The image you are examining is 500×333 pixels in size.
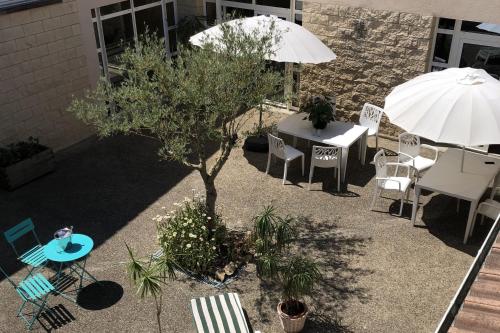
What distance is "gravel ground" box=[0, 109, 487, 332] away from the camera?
279 inches

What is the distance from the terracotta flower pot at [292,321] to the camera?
6.62m

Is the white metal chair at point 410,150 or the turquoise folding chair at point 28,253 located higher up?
the white metal chair at point 410,150

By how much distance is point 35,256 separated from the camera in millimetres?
7617

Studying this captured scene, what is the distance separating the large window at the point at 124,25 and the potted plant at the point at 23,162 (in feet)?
8.41

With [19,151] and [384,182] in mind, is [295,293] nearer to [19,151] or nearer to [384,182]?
[384,182]

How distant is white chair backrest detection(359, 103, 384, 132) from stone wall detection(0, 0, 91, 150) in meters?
6.57

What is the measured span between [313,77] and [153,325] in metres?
7.81

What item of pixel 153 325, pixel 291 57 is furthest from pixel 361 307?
pixel 291 57

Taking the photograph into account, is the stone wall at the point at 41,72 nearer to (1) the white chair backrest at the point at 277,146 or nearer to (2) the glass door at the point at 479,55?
(1) the white chair backrest at the point at 277,146

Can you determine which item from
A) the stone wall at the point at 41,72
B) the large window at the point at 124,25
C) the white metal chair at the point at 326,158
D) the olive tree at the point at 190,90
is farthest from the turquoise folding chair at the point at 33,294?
the large window at the point at 124,25

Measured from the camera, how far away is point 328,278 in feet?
25.4

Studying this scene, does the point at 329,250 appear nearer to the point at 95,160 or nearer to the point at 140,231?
the point at 140,231

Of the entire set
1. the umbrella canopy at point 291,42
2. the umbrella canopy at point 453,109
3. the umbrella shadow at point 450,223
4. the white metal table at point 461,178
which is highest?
the umbrella canopy at point 291,42

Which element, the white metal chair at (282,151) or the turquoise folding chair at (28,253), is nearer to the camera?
the turquoise folding chair at (28,253)
